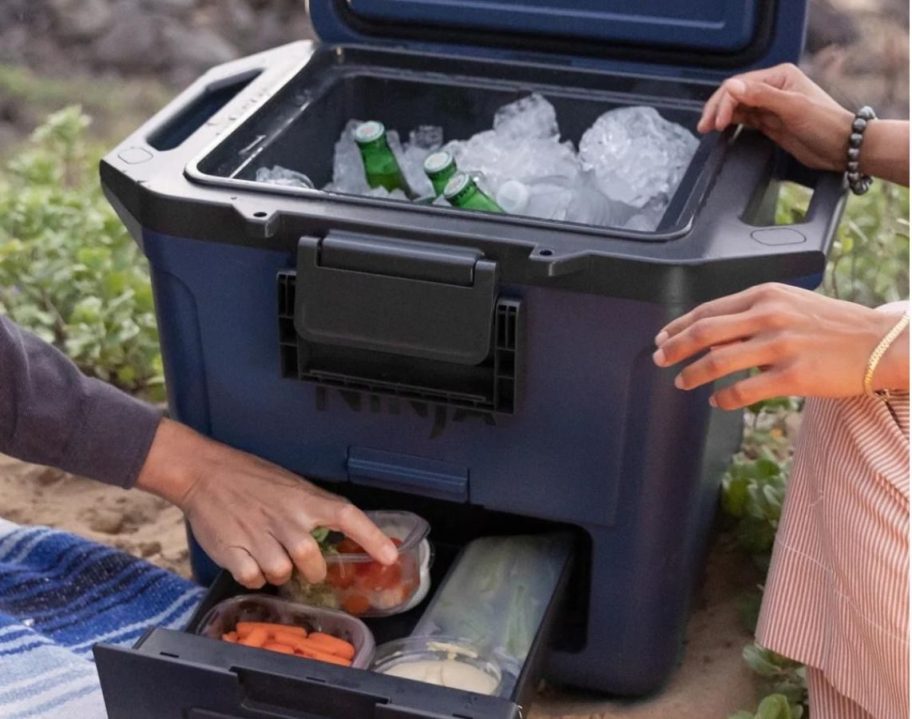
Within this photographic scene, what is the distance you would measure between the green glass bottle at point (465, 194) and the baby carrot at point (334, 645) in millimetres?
514

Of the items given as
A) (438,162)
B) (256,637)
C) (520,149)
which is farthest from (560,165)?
(256,637)

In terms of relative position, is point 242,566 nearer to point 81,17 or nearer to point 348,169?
point 348,169

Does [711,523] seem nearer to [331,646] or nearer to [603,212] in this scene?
[603,212]

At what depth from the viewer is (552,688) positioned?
69.7 inches

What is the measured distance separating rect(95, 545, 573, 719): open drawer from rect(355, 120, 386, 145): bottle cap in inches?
25.9

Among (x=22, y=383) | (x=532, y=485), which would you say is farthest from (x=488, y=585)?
(x=22, y=383)

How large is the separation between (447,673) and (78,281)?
1243 mm

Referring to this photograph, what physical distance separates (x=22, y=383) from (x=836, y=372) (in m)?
0.92

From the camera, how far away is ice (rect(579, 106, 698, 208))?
67.2 inches

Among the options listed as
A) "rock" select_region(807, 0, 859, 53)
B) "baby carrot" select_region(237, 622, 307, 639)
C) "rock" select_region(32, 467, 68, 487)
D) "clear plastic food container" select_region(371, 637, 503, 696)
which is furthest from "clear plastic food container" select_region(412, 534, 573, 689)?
"rock" select_region(807, 0, 859, 53)

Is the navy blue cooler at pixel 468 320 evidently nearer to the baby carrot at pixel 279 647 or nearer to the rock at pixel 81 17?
the baby carrot at pixel 279 647

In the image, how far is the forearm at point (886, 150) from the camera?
1650mm

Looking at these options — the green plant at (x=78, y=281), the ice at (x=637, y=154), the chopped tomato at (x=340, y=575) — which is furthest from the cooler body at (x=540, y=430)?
the green plant at (x=78, y=281)

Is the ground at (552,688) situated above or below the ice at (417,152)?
below
